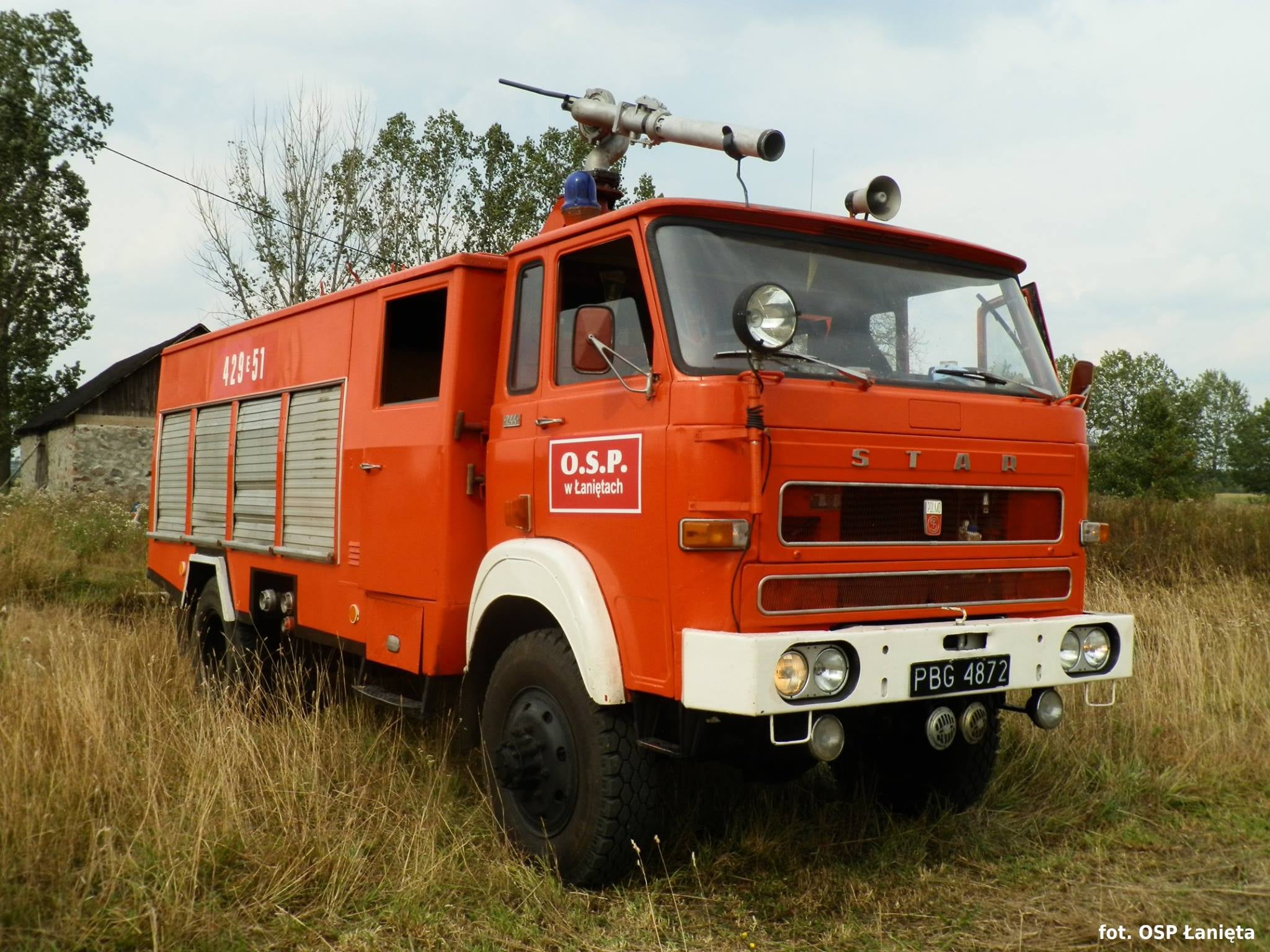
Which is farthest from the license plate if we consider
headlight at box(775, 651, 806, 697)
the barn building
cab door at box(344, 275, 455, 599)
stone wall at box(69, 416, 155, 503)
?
stone wall at box(69, 416, 155, 503)

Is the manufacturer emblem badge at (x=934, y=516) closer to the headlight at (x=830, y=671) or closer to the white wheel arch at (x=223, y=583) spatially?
the headlight at (x=830, y=671)

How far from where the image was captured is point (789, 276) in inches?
163

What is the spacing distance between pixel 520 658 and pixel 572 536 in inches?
21.4

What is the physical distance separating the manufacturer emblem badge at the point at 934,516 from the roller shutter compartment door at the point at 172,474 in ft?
17.8

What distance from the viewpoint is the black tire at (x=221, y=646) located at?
6.74 metres

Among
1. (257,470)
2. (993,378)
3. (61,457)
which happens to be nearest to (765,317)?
(993,378)

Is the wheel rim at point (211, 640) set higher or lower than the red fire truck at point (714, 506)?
lower

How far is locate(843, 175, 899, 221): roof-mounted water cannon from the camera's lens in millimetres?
4625

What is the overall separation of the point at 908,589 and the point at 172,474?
5782 mm

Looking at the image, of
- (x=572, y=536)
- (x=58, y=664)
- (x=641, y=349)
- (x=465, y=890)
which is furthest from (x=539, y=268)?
(x=58, y=664)

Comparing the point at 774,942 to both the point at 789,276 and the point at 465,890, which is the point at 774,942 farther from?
the point at 789,276

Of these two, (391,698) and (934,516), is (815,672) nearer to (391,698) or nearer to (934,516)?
(934,516)

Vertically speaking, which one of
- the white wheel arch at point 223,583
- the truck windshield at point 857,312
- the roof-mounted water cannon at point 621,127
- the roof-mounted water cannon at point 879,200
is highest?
the roof-mounted water cannon at point 621,127

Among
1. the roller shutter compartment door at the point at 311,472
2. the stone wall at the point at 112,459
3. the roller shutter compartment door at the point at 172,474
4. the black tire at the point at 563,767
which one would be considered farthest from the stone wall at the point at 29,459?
the black tire at the point at 563,767
